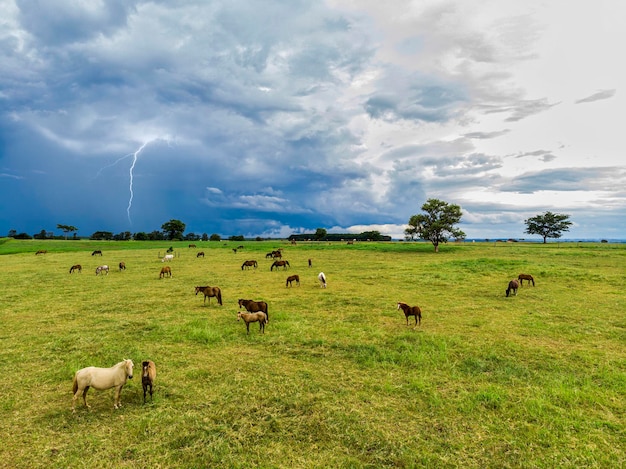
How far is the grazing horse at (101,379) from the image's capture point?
7617 mm

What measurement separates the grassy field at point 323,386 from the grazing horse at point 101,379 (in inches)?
18.6

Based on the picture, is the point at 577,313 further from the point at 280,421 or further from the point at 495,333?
the point at 280,421

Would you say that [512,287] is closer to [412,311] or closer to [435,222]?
[412,311]

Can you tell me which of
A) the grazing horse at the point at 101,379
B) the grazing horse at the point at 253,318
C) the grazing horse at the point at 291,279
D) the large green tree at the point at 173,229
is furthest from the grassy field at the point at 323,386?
the large green tree at the point at 173,229

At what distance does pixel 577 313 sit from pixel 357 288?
12918 millimetres

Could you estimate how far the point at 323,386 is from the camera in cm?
880

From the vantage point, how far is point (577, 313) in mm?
16703

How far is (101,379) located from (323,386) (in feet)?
18.8

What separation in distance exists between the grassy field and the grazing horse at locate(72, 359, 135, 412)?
1.55 ft

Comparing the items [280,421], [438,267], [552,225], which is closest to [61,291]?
[280,421]

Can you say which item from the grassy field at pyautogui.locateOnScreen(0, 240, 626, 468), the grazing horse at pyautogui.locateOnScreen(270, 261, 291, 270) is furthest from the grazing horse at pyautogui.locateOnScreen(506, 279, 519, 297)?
the grazing horse at pyautogui.locateOnScreen(270, 261, 291, 270)

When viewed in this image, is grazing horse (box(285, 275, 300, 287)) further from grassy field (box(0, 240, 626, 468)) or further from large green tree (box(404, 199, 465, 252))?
large green tree (box(404, 199, 465, 252))

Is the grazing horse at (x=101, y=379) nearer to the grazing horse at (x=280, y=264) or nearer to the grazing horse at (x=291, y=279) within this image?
the grazing horse at (x=291, y=279)

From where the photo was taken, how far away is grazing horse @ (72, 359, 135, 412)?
7617 millimetres
